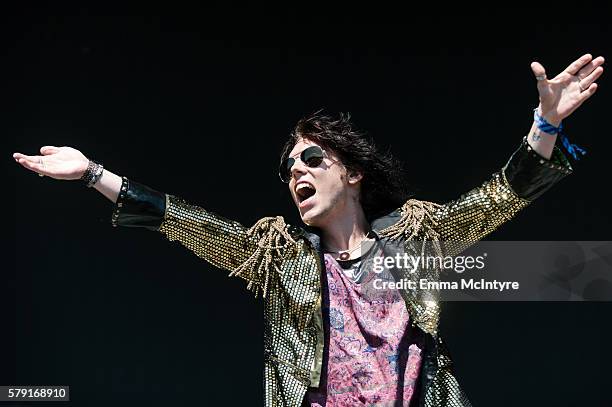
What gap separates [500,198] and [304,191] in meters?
0.49

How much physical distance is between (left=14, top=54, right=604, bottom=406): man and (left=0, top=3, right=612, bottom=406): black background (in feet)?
3.79

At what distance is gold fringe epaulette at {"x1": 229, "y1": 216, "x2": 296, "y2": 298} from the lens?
269 cm

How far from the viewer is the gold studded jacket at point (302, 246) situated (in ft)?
8.46

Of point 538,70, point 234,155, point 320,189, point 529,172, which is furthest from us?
point 234,155

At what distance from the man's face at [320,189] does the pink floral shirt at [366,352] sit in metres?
0.19

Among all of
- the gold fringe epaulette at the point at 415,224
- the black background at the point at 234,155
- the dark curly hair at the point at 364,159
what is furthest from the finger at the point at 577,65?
the black background at the point at 234,155

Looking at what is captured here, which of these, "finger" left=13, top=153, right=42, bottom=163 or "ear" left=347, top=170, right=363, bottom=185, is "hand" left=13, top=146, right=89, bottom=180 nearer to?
"finger" left=13, top=153, right=42, bottom=163

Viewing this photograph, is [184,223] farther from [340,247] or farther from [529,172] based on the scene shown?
[529,172]

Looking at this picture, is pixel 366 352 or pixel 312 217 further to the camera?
pixel 312 217

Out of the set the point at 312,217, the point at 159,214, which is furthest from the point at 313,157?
the point at 159,214

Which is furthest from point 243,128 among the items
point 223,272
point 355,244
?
point 355,244

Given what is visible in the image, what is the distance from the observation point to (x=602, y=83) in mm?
3914

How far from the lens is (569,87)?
2443 millimetres

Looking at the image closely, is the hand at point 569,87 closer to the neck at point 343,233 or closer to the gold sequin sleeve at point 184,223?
the neck at point 343,233
